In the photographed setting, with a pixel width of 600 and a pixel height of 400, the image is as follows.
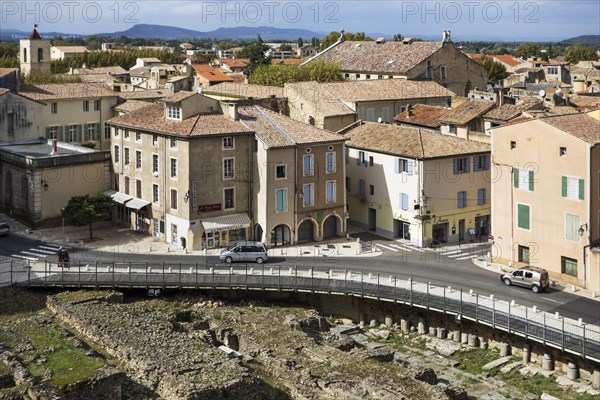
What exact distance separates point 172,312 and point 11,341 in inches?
411

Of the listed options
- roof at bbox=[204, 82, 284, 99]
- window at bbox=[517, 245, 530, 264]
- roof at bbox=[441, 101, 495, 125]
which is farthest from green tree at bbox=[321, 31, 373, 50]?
window at bbox=[517, 245, 530, 264]

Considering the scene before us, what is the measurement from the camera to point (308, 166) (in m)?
63.6

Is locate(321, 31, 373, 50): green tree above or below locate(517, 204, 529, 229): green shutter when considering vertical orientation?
above

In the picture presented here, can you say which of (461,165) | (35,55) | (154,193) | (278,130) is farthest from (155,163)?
(35,55)

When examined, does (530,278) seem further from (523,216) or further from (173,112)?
(173,112)

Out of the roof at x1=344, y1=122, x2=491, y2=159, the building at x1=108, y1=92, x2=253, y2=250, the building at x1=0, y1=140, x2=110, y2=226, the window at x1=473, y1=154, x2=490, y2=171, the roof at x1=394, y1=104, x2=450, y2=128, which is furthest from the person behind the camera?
the roof at x1=394, y1=104, x2=450, y2=128

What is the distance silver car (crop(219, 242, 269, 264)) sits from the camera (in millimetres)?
57750

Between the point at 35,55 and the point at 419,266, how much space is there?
6137cm

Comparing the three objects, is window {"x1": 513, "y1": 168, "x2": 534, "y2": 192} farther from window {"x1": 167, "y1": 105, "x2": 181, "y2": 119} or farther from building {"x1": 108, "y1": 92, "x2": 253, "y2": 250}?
window {"x1": 167, "y1": 105, "x2": 181, "y2": 119}

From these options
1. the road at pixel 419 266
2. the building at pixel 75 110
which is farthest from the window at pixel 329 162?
the building at pixel 75 110

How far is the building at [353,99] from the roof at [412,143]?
6153 mm

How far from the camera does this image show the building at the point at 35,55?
98.6 metres

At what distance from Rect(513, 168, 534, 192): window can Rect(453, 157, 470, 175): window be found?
26.6 ft

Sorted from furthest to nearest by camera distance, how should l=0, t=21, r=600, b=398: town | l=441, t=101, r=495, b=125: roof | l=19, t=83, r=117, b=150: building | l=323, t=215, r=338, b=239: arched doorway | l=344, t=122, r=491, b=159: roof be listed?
l=19, t=83, r=117, b=150: building < l=441, t=101, r=495, b=125: roof < l=323, t=215, r=338, b=239: arched doorway < l=344, t=122, r=491, b=159: roof < l=0, t=21, r=600, b=398: town
